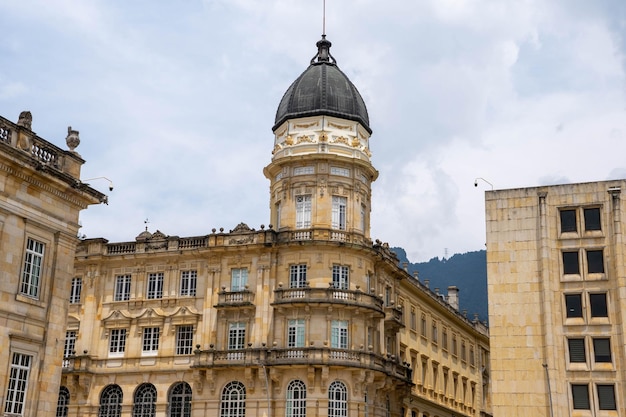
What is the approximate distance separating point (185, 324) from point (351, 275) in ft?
39.7

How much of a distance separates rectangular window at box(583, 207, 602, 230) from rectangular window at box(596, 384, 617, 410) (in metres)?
8.44

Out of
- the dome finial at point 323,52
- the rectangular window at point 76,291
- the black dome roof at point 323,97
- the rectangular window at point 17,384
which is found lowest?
the rectangular window at point 17,384

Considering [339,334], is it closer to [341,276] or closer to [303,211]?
[341,276]

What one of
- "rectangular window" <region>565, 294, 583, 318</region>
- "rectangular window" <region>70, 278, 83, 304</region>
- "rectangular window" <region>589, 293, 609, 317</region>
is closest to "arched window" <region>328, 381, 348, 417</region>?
"rectangular window" <region>565, 294, 583, 318</region>

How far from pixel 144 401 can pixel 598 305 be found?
31083mm

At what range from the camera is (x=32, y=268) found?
30.9 m

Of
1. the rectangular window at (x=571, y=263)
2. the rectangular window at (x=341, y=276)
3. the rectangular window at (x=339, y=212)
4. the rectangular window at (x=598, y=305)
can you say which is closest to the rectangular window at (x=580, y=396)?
the rectangular window at (x=598, y=305)

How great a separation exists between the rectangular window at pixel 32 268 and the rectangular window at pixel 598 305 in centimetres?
2821

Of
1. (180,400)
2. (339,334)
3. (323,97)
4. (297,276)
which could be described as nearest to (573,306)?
(339,334)

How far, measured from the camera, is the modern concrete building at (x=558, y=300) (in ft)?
141

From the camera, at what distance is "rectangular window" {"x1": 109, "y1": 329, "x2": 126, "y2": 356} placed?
5875 centimetres

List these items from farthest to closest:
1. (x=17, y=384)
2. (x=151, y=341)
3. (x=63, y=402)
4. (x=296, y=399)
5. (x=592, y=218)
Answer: (x=63, y=402), (x=151, y=341), (x=296, y=399), (x=592, y=218), (x=17, y=384)

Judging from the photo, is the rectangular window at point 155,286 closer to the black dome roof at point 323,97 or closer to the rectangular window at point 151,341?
the rectangular window at point 151,341

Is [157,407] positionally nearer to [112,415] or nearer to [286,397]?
[112,415]
